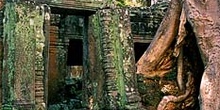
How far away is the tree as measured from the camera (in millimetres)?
3869

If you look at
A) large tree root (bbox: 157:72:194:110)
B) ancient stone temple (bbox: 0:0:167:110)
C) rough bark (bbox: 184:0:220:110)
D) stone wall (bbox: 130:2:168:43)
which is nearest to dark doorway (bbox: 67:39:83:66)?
stone wall (bbox: 130:2:168:43)

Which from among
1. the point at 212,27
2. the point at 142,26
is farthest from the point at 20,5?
the point at 142,26

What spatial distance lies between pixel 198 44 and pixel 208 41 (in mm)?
148

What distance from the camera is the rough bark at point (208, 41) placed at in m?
3.83

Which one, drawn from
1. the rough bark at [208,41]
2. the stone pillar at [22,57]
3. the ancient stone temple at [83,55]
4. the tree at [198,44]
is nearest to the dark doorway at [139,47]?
the ancient stone temple at [83,55]

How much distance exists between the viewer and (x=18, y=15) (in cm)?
502

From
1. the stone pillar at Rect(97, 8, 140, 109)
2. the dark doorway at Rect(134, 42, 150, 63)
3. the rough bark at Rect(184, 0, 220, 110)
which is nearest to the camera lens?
the rough bark at Rect(184, 0, 220, 110)

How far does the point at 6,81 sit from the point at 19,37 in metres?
0.57

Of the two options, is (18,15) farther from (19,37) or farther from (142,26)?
(142,26)

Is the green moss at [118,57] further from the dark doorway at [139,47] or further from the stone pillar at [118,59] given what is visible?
the dark doorway at [139,47]

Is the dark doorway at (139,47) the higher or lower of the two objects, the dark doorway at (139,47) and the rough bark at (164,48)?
the lower

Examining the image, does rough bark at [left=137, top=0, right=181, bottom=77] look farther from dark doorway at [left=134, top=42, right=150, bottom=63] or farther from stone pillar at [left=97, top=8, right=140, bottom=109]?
dark doorway at [left=134, top=42, right=150, bottom=63]

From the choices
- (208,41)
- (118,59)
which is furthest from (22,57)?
(208,41)

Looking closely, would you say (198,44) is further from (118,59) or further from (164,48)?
(118,59)
